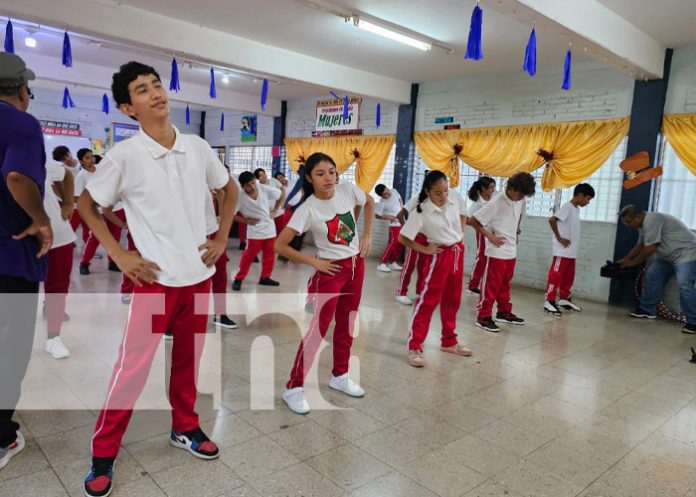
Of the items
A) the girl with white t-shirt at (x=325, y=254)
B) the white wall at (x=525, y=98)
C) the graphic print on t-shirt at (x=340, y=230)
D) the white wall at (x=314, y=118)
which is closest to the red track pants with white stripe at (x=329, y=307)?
the girl with white t-shirt at (x=325, y=254)

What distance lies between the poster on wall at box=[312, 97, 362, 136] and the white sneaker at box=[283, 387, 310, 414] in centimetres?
778

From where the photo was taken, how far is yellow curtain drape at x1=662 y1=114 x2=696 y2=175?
5.61 meters

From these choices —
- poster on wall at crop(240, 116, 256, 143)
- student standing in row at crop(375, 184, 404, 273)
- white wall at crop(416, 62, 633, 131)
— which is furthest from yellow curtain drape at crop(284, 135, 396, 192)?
poster on wall at crop(240, 116, 256, 143)

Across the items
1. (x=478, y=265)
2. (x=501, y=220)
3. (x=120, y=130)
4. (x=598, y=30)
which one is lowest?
(x=478, y=265)

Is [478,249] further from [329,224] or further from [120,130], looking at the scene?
[120,130]

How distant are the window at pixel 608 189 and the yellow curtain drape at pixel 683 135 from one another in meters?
0.57

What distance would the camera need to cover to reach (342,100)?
1022 cm

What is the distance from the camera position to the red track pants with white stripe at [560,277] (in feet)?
19.1

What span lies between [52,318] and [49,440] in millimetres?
1445

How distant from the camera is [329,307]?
2832mm

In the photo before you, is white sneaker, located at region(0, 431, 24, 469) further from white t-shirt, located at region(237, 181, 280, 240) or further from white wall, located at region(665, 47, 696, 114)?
white wall, located at region(665, 47, 696, 114)

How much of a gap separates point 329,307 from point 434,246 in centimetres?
117

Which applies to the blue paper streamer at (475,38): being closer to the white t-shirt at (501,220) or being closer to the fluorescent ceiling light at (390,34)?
the white t-shirt at (501,220)

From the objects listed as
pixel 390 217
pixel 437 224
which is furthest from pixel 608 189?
pixel 437 224
